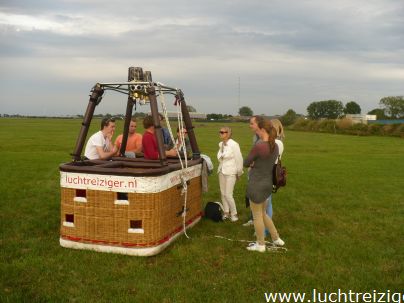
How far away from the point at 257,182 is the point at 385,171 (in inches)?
487

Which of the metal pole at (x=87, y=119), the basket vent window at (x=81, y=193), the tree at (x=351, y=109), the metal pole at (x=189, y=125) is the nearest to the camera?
the basket vent window at (x=81, y=193)

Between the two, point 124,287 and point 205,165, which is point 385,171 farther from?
point 124,287

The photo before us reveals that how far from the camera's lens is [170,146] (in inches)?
380

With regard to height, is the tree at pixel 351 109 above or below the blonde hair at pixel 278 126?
above

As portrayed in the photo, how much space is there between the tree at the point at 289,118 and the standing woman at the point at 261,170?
7286 cm

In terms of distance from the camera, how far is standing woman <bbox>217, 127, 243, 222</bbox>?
27.7ft

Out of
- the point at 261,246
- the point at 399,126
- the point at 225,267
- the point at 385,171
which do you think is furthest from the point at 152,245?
the point at 399,126

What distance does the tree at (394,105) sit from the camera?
101250 millimetres

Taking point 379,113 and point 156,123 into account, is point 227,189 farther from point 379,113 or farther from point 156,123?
point 379,113

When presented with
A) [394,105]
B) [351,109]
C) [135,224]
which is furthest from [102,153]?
[351,109]

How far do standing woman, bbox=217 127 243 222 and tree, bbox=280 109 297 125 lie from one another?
2794 inches

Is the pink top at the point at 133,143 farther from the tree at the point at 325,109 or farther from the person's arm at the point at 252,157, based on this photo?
the tree at the point at 325,109

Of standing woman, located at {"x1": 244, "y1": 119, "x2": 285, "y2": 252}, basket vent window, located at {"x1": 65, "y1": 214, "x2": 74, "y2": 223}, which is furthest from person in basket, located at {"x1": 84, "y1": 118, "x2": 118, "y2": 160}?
standing woman, located at {"x1": 244, "y1": 119, "x2": 285, "y2": 252}

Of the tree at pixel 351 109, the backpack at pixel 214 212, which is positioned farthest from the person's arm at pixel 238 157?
the tree at pixel 351 109
